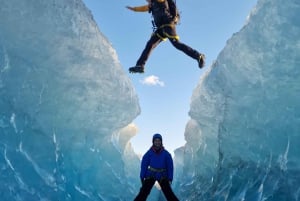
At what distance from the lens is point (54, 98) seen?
13.1 meters

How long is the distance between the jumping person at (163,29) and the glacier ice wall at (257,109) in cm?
343

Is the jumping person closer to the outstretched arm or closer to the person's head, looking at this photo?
the outstretched arm

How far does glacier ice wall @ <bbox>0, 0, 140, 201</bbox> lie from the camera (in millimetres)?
12312

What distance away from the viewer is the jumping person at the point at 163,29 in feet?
26.9

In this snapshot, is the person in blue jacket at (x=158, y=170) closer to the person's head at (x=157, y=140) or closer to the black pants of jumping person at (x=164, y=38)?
the person's head at (x=157, y=140)

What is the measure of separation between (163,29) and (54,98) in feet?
19.2

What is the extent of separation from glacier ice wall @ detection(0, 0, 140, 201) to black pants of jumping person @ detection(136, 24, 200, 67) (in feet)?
17.2

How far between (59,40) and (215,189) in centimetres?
639

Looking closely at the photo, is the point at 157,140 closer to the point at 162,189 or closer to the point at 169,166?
the point at 169,166

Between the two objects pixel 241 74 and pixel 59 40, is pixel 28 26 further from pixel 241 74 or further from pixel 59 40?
pixel 241 74

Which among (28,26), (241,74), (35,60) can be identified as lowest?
(241,74)

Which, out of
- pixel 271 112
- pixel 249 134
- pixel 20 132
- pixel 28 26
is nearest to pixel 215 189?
pixel 249 134

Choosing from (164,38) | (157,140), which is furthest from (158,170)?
(164,38)

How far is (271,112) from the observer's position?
1120cm
